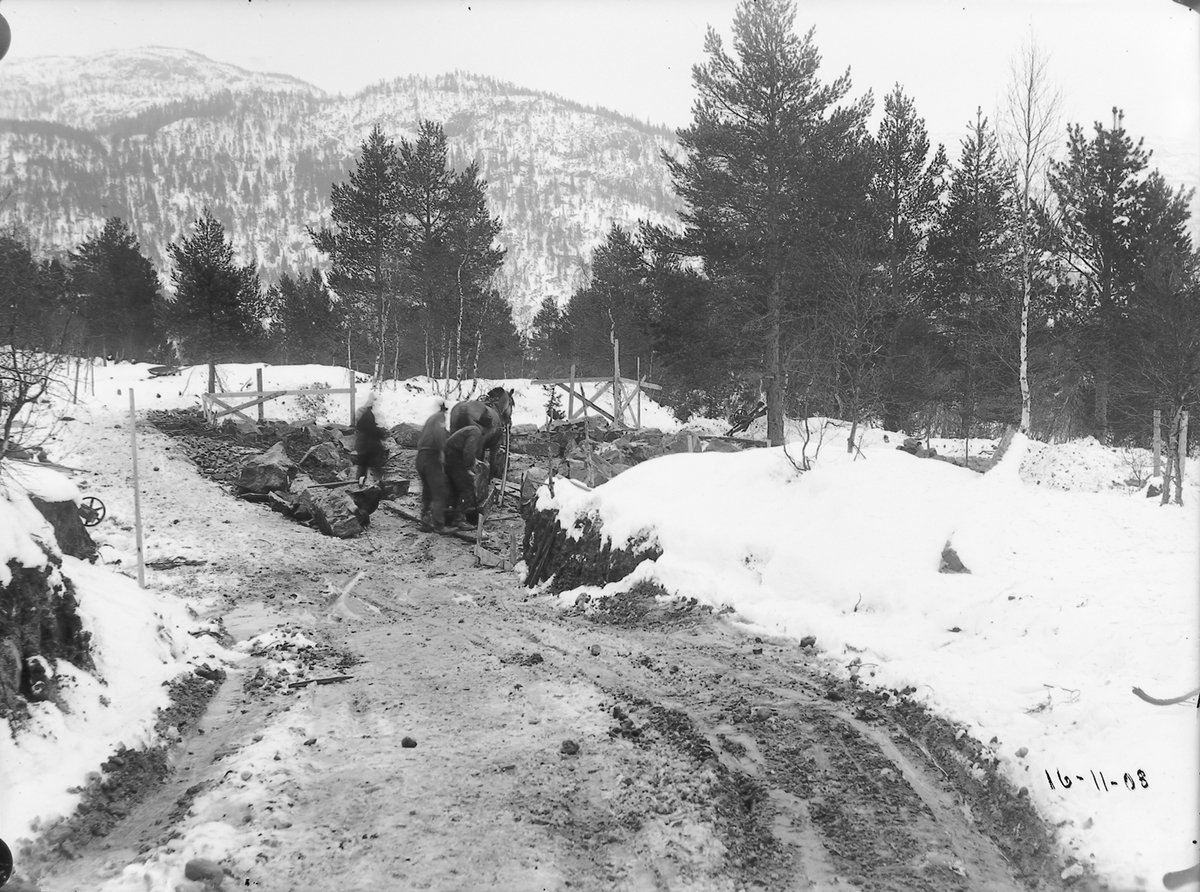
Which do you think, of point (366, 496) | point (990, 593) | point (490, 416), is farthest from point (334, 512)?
point (990, 593)

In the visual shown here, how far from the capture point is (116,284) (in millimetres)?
34031

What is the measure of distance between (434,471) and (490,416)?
1.64 metres

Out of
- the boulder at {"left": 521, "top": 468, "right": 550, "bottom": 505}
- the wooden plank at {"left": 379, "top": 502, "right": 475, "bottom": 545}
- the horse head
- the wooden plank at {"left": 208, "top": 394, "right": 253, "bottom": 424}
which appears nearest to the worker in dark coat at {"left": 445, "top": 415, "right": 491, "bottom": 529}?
the wooden plank at {"left": 379, "top": 502, "right": 475, "bottom": 545}

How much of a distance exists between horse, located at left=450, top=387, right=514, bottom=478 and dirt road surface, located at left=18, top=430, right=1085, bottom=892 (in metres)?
6.40

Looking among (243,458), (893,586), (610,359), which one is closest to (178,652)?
(893,586)

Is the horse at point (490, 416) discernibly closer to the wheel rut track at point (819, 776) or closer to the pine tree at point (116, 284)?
the wheel rut track at point (819, 776)

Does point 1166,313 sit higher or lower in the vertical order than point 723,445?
higher

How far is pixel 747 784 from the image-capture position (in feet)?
11.5

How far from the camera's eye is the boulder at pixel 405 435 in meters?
20.2

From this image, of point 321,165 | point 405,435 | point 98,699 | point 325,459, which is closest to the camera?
point 98,699

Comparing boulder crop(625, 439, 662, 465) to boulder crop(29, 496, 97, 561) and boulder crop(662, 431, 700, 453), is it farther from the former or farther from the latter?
boulder crop(29, 496, 97, 561)

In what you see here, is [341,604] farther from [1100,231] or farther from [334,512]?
[1100,231]

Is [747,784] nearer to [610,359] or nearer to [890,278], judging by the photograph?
[890,278]

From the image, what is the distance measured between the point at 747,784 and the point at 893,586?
3.04 meters
